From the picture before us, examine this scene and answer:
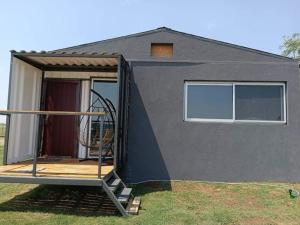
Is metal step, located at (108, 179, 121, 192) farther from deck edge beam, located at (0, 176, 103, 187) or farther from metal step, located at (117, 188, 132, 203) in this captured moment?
deck edge beam, located at (0, 176, 103, 187)

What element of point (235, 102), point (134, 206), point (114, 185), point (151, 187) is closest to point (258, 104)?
point (235, 102)

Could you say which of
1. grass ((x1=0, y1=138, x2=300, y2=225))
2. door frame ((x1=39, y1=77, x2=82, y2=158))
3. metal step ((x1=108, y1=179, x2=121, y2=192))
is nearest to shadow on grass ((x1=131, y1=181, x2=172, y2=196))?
grass ((x1=0, y1=138, x2=300, y2=225))

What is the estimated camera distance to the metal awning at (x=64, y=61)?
6.26 m

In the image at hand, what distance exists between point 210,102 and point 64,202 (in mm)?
4007

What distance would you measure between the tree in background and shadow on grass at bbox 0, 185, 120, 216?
109 ft

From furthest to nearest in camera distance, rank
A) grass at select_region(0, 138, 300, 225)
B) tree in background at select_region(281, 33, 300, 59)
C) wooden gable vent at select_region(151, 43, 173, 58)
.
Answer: tree in background at select_region(281, 33, 300, 59)
wooden gable vent at select_region(151, 43, 173, 58)
grass at select_region(0, 138, 300, 225)

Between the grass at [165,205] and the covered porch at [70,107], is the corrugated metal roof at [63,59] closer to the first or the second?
the covered porch at [70,107]

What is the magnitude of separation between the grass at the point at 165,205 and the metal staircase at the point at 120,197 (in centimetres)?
14

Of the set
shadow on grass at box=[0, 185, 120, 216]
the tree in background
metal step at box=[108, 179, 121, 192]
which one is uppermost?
the tree in background

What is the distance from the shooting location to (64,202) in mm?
5953

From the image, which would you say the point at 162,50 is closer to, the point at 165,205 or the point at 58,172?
the point at 165,205

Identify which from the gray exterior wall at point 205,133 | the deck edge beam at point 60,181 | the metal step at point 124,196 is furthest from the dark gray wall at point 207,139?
the deck edge beam at point 60,181

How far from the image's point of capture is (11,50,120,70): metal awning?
20.5 ft

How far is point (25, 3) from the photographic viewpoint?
300 inches
